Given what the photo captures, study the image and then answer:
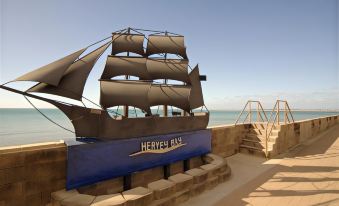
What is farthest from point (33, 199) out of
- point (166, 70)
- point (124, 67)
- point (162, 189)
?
point (166, 70)

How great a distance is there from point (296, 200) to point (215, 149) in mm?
5632

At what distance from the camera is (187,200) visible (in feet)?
23.2

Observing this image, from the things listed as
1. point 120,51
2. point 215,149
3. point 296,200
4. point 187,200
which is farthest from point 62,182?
point 215,149

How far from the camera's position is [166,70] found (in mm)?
12461

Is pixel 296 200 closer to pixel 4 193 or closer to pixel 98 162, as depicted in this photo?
pixel 98 162

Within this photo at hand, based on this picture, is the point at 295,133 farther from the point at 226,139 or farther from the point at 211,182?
the point at 211,182

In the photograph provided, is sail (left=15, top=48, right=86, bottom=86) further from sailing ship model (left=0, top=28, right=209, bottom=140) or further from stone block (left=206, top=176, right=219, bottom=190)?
stone block (left=206, top=176, right=219, bottom=190)

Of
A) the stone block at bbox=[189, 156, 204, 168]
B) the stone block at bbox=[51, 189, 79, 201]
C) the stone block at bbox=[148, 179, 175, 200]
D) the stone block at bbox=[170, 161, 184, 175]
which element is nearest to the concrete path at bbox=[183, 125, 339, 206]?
the stone block at bbox=[148, 179, 175, 200]

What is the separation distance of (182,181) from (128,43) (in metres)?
7.48

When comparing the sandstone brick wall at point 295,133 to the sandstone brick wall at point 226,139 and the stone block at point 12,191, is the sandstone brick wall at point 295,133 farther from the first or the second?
the stone block at point 12,191

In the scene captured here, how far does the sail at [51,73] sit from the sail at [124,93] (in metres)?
2.35

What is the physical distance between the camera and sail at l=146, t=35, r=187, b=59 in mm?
12602

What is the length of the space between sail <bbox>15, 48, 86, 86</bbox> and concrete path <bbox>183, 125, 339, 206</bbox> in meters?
5.96

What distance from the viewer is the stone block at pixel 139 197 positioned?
5.60 meters
